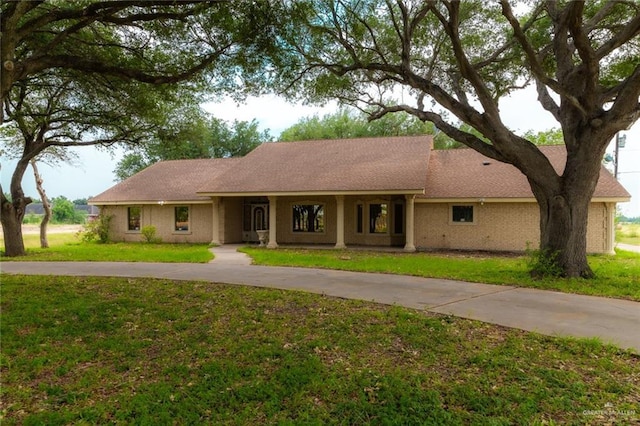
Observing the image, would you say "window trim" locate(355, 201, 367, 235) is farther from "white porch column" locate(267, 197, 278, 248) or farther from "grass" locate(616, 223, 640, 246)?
"grass" locate(616, 223, 640, 246)

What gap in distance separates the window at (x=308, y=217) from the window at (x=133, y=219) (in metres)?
9.13

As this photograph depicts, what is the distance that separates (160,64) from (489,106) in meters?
8.46

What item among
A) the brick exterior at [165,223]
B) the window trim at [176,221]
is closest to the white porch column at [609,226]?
the brick exterior at [165,223]

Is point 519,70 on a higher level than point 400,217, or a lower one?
higher

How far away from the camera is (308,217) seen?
66.7ft

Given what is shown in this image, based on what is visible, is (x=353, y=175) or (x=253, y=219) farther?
(x=253, y=219)

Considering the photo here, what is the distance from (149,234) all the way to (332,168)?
10.3m

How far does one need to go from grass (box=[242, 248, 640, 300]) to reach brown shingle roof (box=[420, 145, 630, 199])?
2.72 m

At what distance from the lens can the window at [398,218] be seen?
61.2 feet

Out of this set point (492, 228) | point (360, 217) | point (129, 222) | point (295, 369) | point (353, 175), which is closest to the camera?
point (295, 369)

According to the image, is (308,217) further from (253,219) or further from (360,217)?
(253,219)

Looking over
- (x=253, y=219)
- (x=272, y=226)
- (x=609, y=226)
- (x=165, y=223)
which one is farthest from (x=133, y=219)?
(x=609, y=226)

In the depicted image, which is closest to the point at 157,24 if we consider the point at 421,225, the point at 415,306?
the point at 415,306

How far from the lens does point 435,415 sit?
3602mm
